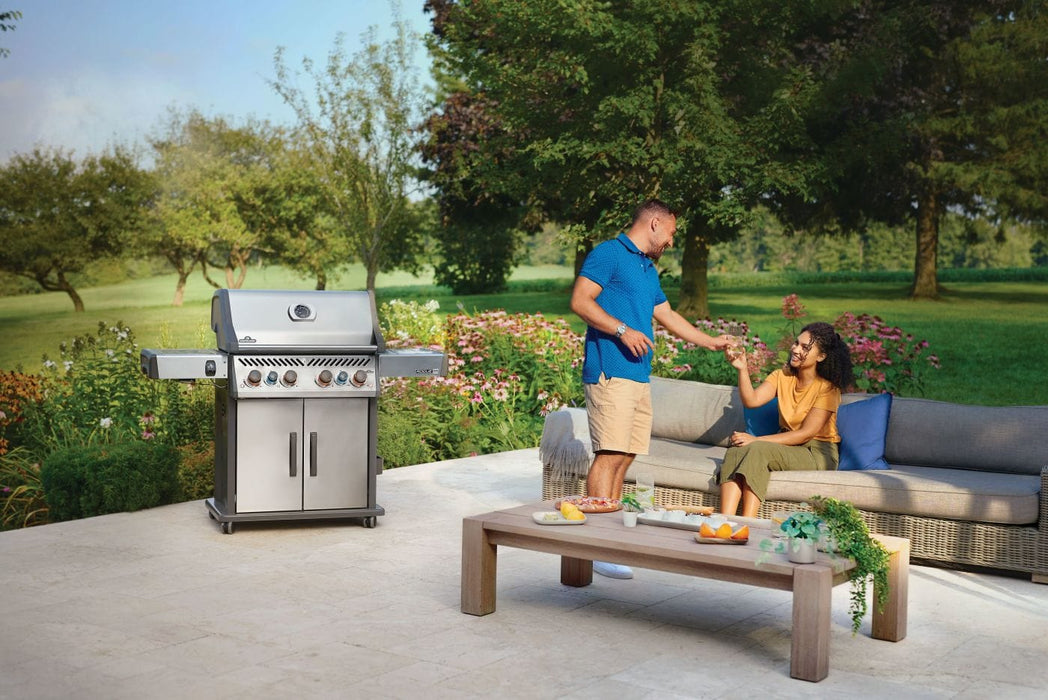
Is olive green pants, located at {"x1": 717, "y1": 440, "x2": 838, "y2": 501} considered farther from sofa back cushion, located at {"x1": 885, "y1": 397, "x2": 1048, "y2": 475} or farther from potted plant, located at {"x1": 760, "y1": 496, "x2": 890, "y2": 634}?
potted plant, located at {"x1": 760, "y1": 496, "x2": 890, "y2": 634}

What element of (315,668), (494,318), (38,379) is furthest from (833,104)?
(315,668)

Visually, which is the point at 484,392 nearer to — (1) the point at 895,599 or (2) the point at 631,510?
(2) the point at 631,510

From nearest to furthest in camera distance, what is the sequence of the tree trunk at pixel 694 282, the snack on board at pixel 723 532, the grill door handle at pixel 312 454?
the snack on board at pixel 723 532
the grill door handle at pixel 312 454
the tree trunk at pixel 694 282

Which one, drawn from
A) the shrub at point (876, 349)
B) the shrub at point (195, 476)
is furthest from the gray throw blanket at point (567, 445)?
the shrub at point (876, 349)

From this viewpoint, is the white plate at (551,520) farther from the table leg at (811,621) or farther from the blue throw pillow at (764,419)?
the blue throw pillow at (764,419)

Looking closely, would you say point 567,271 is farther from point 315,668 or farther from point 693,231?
point 315,668

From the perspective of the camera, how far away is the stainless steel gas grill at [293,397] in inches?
226

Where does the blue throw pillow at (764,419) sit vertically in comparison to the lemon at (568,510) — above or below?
above

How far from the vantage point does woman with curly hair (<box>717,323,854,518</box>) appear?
526 cm

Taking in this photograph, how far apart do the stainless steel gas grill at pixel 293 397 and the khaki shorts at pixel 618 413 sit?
58.9 inches

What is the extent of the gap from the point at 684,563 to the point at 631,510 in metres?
0.42

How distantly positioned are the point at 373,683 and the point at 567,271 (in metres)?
15.1

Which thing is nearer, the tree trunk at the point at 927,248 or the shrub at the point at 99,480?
the shrub at the point at 99,480

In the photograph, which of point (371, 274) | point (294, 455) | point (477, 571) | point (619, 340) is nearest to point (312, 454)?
point (294, 455)
